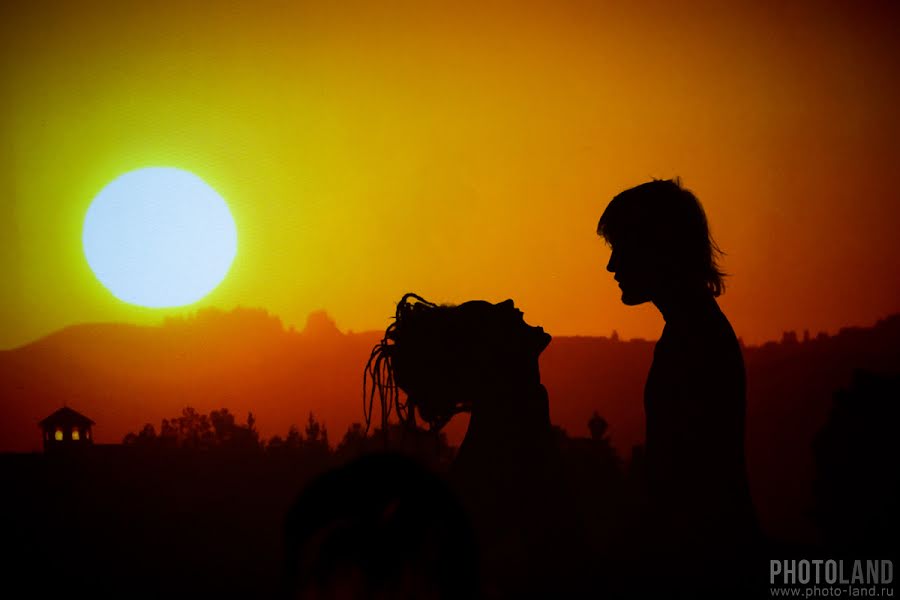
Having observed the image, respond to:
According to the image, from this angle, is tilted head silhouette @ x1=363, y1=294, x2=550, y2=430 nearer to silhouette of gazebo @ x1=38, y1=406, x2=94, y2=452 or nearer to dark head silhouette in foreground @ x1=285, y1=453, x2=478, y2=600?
dark head silhouette in foreground @ x1=285, y1=453, x2=478, y2=600

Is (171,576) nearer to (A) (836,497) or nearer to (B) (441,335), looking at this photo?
(B) (441,335)

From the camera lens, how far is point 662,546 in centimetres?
212

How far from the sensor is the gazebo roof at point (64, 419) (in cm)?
947

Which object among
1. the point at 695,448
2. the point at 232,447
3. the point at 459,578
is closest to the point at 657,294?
the point at 695,448

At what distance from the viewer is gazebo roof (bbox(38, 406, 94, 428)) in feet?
31.1

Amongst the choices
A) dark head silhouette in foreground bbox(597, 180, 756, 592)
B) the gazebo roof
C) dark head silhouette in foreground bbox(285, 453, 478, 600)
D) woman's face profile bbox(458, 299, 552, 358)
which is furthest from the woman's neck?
the gazebo roof

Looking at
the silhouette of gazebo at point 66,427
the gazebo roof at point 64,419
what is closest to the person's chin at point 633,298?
the silhouette of gazebo at point 66,427

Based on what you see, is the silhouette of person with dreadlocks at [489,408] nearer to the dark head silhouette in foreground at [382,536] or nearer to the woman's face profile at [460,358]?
the woman's face profile at [460,358]

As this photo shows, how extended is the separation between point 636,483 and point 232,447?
16.0 feet

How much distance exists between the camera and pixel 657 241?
95.5 inches

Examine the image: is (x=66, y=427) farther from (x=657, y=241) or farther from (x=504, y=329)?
(x=657, y=241)

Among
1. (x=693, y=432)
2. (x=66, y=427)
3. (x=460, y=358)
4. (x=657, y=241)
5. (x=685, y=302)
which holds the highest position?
(x=657, y=241)

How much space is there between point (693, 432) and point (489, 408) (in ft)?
1.95

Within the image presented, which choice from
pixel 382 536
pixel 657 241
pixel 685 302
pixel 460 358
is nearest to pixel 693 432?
pixel 685 302
